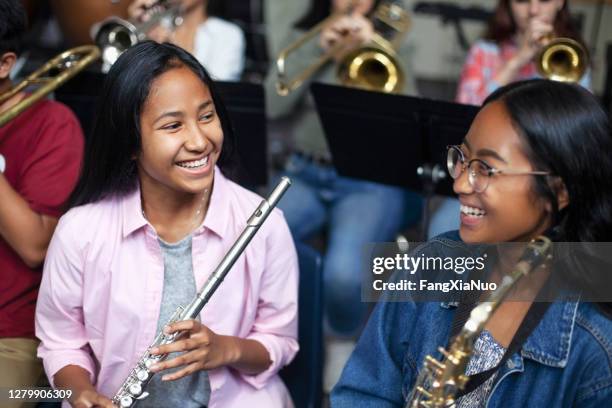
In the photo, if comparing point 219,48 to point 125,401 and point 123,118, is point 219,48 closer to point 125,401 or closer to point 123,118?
point 123,118

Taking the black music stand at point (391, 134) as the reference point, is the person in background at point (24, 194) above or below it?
below

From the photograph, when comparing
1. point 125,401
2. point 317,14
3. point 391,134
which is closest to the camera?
point 125,401

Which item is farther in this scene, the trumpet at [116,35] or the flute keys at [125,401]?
the trumpet at [116,35]

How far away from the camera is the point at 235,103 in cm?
198

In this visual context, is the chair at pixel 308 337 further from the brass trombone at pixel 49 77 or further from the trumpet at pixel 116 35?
the trumpet at pixel 116 35

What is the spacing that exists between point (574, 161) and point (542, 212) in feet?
0.28

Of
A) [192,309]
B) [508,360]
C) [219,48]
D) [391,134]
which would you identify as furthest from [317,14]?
[508,360]

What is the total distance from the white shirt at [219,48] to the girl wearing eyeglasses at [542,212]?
1.50m

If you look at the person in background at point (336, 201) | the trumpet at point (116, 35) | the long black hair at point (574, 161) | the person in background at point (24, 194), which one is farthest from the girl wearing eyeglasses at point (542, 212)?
the trumpet at point (116, 35)

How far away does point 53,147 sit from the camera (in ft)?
5.29

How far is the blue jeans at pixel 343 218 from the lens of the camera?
89.0 inches

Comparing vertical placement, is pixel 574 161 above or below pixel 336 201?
above

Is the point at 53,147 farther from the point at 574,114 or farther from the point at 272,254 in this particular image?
the point at 574,114

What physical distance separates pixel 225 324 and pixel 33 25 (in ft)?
5.72
